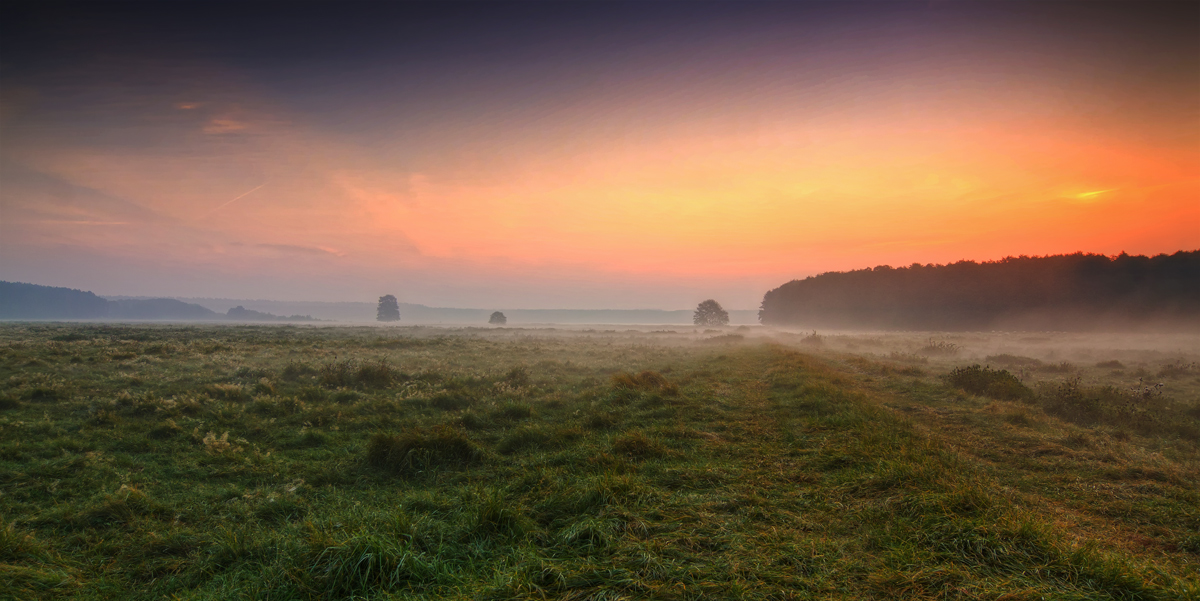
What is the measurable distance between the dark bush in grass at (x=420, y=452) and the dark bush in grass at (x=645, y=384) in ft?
25.6

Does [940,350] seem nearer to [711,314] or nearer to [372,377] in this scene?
[372,377]

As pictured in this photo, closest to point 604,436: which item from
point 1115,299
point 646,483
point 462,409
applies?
point 646,483

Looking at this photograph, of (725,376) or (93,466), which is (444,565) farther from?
(725,376)

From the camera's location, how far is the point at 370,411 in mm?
12547

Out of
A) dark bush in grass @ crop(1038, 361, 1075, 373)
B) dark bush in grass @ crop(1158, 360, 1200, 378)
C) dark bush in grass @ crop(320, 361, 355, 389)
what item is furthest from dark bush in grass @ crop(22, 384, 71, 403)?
dark bush in grass @ crop(1158, 360, 1200, 378)

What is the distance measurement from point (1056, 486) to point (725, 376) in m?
13.4

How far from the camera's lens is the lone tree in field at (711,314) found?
386 feet

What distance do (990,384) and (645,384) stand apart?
1164 centimetres

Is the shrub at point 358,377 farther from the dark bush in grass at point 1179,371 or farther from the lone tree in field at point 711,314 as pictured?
the lone tree in field at point 711,314

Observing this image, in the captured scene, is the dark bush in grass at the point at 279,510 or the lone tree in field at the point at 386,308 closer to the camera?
the dark bush in grass at the point at 279,510

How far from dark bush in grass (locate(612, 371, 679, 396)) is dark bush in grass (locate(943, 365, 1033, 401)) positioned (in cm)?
1030

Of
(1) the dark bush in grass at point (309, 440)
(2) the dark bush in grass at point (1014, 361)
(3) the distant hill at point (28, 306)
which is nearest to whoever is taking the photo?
(1) the dark bush in grass at point (309, 440)

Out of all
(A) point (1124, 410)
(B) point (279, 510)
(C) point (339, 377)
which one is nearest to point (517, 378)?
(C) point (339, 377)

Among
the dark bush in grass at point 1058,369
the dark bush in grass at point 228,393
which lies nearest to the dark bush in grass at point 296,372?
the dark bush in grass at point 228,393
